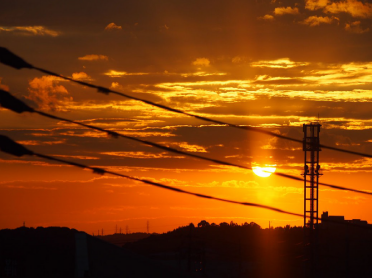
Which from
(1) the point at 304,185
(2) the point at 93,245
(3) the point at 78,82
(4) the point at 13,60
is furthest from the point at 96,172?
(1) the point at 304,185

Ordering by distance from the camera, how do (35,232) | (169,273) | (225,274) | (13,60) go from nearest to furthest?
(13,60), (169,273), (225,274), (35,232)

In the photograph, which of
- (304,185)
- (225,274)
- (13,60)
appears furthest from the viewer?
(225,274)

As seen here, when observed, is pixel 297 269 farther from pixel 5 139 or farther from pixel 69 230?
pixel 5 139

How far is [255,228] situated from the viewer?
552ft

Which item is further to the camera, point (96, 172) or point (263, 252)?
point (263, 252)

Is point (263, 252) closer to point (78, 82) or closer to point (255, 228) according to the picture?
point (255, 228)

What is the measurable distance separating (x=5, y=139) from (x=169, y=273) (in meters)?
13.4

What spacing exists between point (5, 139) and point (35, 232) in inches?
4472

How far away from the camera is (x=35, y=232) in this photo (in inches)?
4803

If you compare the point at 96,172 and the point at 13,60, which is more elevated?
the point at 13,60

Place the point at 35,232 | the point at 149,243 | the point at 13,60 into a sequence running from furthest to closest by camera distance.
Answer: the point at 149,243 < the point at 35,232 < the point at 13,60

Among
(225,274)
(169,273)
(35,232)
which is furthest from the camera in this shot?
(35,232)

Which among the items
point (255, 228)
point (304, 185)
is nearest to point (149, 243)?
point (255, 228)

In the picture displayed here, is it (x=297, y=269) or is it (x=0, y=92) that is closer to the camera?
(x=0, y=92)
